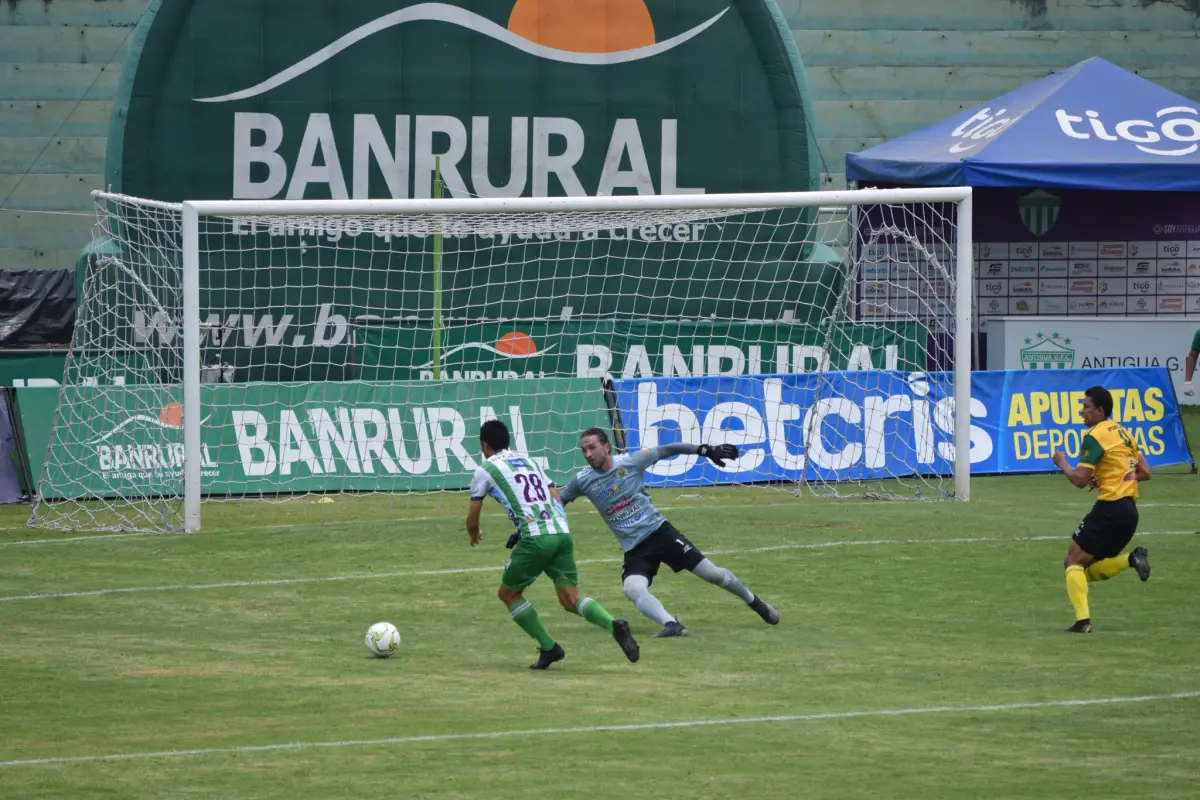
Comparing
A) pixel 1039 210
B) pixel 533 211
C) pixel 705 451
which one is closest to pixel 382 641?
pixel 705 451

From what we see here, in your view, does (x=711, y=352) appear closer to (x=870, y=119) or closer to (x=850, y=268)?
(x=850, y=268)

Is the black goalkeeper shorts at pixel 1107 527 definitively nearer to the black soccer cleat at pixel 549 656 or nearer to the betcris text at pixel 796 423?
the black soccer cleat at pixel 549 656

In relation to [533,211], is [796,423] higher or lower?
lower

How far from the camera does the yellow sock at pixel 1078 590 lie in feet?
40.8

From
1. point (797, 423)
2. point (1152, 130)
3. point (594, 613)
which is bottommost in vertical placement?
point (594, 613)

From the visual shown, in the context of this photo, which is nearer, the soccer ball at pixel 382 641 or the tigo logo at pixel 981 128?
the soccer ball at pixel 382 641

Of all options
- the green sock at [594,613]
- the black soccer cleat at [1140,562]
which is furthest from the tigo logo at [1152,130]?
the green sock at [594,613]

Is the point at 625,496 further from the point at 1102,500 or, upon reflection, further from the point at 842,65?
the point at 842,65

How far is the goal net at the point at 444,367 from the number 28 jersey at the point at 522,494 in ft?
22.4

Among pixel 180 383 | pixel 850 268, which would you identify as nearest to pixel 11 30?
pixel 180 383

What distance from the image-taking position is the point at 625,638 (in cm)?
1127

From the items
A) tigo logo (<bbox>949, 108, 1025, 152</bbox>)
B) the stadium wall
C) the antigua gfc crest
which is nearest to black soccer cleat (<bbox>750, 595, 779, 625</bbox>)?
tigo logo (<bbox>949, 108, 1025, 152</bbox>)

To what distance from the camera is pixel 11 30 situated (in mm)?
32438

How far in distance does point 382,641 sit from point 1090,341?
57.5ft
